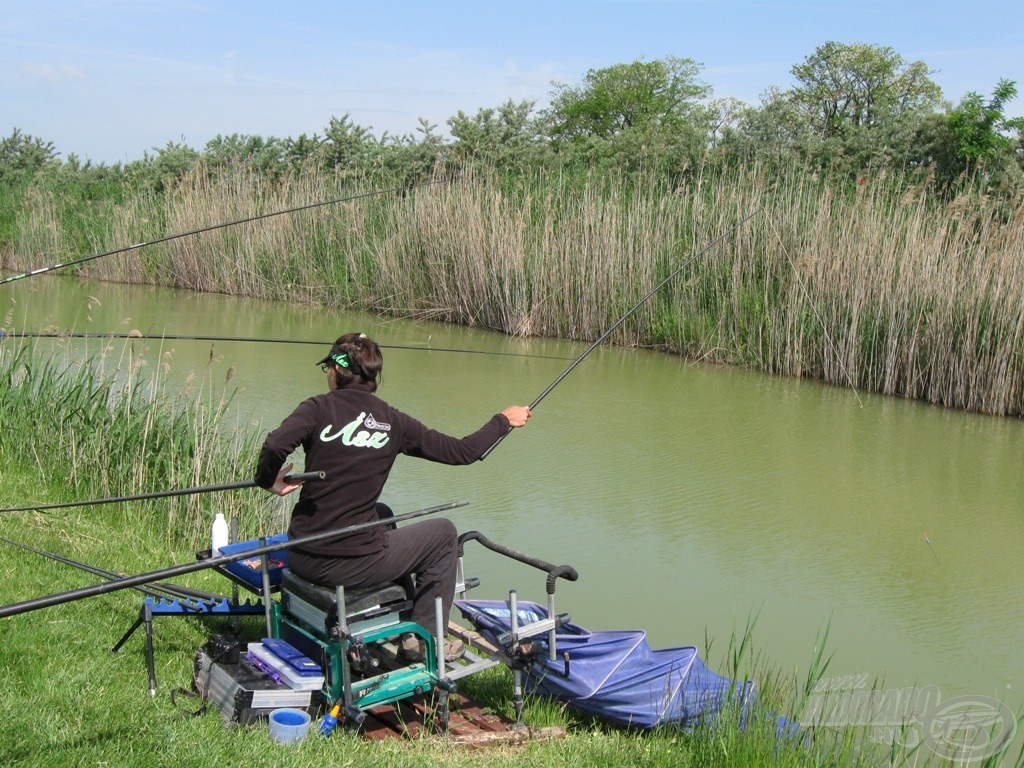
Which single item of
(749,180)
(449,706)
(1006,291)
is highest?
(749,180)

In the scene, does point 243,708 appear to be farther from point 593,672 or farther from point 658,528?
point 658,528

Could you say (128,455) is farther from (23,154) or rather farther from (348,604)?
(23,154)

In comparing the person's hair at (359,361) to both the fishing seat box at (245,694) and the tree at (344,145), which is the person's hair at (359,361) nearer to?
the fishing seat box at (245,694)

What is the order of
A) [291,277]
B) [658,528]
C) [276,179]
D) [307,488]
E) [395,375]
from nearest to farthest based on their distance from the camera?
[307,488] < [658,528] < [395,375] < [291,277] < [276,179]

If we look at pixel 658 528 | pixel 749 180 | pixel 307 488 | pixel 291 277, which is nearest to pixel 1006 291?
pixel 749 180

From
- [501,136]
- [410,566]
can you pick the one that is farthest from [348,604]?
[501,136]

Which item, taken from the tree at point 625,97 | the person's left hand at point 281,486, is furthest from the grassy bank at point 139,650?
the tree at point 625,97

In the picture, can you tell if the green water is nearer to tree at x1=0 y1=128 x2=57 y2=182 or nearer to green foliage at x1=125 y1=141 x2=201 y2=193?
green foliage at x1=125 y1=141 x2=201 y2=193

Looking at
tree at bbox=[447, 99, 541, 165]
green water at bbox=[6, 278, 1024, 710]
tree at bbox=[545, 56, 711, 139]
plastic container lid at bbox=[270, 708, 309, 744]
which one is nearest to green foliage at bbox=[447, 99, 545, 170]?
tree at bbox=[447, 99, 541, 165]

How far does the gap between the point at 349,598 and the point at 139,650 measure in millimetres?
823

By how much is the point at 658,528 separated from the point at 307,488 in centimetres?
260

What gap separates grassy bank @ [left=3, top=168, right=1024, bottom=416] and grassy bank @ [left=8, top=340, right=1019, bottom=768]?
186 inches

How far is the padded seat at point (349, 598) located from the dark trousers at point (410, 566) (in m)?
0.02

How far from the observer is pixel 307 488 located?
2.86 m
